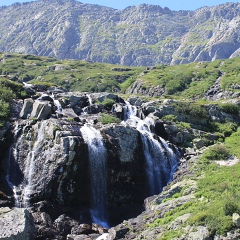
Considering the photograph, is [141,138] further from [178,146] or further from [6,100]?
[6,100]

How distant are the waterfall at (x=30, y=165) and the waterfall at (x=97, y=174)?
5.39 m

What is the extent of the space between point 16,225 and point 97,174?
15.5 metres

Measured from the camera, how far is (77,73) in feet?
548

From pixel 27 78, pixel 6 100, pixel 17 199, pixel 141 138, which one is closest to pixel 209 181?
pixel 141 138

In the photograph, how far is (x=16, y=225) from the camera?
2927cm

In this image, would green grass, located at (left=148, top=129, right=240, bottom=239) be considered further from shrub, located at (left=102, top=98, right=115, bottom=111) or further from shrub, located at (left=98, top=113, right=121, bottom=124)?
shrub, located at (left=102, top=98, right=115, bottom=111)

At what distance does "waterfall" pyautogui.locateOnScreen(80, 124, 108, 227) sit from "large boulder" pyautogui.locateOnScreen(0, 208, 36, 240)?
34.5 feet

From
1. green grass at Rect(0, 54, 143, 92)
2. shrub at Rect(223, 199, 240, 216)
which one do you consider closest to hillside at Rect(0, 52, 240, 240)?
shrub at Rect(223, 199, 240, 216)

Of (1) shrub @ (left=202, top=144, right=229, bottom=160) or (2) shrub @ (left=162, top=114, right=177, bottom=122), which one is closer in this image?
(1) shrub @ (left=202, top=144, right=229, bottom=160)

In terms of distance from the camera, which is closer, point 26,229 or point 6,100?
point 26,229

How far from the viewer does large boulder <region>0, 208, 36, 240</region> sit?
2778 centimetres

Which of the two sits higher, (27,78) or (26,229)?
(27,78)

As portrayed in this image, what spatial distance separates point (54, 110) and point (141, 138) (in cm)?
1564

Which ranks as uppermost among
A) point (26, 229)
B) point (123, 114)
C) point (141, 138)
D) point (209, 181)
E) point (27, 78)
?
point (27, 78)
